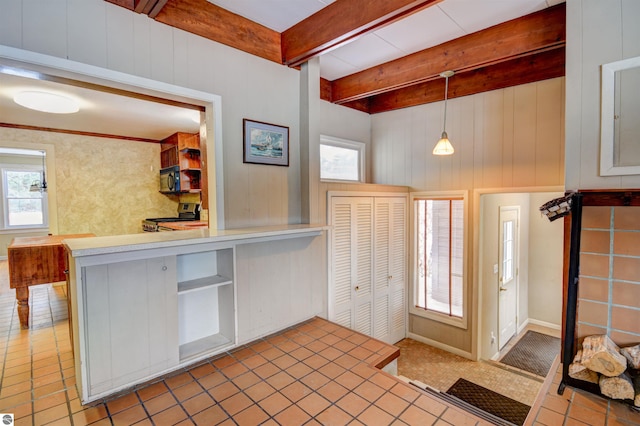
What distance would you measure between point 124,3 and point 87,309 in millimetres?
1731

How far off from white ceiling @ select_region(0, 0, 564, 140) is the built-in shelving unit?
182 cm

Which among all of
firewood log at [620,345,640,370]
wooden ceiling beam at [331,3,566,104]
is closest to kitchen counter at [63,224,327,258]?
wooden ceiling beam at [331,3,566,104]

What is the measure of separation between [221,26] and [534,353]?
519 cm

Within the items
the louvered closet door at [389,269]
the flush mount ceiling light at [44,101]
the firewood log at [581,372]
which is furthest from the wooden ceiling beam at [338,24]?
the flush mount ceiling light at [44,101]

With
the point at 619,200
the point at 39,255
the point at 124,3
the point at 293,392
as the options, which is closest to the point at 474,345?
the point at 619,200

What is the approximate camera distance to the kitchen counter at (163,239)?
1426mm

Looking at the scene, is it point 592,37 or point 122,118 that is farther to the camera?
point 122,118

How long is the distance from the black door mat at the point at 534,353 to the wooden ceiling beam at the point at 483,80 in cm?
332

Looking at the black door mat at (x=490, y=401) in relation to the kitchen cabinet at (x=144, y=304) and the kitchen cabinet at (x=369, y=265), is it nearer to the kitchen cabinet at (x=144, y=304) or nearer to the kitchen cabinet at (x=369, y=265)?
the kitchen cabinet at (x=369, y=265)

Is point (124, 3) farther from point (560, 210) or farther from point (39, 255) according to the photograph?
point (560, 210)

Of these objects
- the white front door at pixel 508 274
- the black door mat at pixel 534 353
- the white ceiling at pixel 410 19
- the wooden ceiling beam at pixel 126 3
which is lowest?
the black door mat at pixel 534 353

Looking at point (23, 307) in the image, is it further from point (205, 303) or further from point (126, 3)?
point (126, 3)

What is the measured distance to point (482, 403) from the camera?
112 inches

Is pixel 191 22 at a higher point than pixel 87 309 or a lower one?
higher
